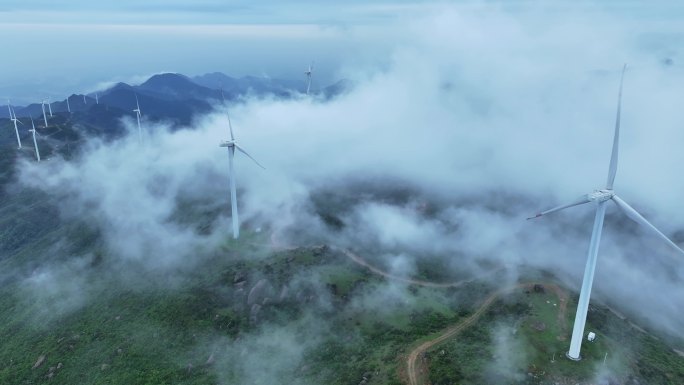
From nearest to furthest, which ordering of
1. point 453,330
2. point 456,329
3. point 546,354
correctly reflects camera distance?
point 546,354 < point 453,330 < point 456,329

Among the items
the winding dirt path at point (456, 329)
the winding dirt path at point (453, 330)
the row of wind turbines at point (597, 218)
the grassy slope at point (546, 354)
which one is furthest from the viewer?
the winding dirt path at point (456, 329)

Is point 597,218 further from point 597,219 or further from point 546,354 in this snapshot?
point 546,354

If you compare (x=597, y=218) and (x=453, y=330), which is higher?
(x=597, y=218)

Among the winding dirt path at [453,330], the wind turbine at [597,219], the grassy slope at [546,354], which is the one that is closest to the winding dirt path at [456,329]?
the winding dirt path at [453,330]

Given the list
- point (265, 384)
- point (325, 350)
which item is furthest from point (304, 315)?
point (265, 384)

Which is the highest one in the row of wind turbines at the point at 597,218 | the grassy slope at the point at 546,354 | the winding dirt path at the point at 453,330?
the row of wind turbines at the point at 597,218

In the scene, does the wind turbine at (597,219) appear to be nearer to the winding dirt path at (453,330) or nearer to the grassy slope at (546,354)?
the grassy slope at (546,354)

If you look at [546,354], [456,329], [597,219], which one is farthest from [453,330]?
[597,219]

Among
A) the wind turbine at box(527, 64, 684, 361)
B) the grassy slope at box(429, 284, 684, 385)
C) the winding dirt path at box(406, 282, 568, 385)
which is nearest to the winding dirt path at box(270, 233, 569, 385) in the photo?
the winding dirt path at box(406, 282, 568, 385)

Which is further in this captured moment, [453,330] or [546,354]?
[453,330]

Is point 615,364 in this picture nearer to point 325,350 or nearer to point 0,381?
point 325,350

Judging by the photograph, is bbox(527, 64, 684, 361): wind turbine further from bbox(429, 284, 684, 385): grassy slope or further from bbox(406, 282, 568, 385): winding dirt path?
bbox(406, 282, 568, 385): winding dirt path
